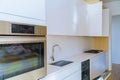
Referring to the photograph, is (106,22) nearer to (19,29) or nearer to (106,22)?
(106,22)

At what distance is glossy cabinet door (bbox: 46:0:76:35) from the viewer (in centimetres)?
185

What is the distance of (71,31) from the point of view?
2.42 metres

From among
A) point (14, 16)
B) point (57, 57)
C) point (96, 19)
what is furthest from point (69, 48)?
point (14, 16)

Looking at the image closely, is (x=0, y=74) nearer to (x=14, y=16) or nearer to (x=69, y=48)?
(x=14, y=16)

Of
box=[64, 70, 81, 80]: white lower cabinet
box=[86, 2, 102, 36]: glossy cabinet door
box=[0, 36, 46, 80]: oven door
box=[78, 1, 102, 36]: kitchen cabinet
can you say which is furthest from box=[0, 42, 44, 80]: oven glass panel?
box=[86, 2, 102, 36]: glossy cabinet door

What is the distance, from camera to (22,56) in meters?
0.93

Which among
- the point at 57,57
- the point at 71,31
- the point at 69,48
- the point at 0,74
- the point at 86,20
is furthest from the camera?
the point at 86,20

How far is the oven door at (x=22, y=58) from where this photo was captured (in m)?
0.80

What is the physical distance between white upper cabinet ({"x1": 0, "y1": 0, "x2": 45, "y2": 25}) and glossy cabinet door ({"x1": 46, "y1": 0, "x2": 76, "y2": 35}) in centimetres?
71

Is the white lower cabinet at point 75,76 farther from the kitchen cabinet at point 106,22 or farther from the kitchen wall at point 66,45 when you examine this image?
the kitchen cabinet at point 106,22

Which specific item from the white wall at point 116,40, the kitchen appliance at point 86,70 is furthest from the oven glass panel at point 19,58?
the white wall at point 116,40

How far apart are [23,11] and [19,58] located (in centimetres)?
33

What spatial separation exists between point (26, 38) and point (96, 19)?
2.91m

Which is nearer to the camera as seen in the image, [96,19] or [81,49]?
[96,19]
